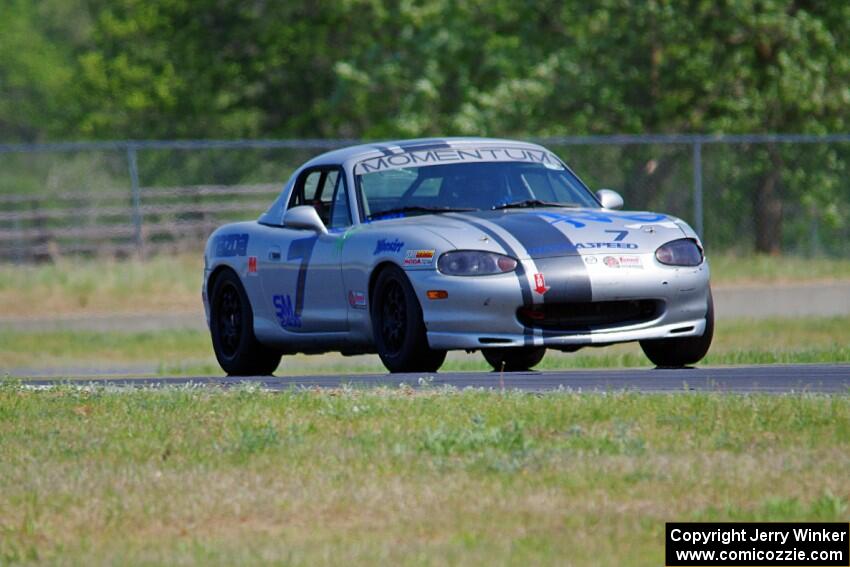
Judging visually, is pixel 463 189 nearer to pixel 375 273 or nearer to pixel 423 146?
pixel 423 146

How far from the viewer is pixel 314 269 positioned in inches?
452

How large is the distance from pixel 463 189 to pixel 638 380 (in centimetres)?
254

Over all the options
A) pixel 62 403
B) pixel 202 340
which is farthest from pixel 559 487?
pixel 202 340

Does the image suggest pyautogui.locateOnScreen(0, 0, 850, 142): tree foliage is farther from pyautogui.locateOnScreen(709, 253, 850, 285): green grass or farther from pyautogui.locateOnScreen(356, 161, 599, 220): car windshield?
pyautogui.locateOnScreen(356, 161, 599, 220): car windshield

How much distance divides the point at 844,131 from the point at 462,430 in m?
19.4

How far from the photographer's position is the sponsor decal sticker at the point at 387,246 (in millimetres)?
10469

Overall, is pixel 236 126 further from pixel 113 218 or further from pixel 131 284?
pixel 131 284

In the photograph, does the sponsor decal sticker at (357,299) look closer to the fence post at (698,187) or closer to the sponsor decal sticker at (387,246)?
the sponsor decal sticker at (387,246)

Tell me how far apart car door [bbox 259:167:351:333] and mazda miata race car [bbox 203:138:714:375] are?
1 cm

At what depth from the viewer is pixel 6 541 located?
18.8 ft

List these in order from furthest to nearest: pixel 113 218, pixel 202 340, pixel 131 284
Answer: pixel 113 218 → pixel 131 284 → pixel 202 340

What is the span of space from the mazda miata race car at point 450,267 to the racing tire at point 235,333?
0.01 m

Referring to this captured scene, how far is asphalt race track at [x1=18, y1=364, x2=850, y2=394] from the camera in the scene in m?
8.74

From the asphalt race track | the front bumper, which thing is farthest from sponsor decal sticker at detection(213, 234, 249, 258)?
the front bumper
